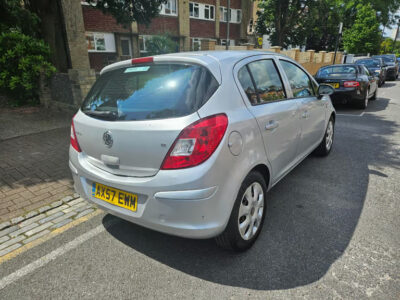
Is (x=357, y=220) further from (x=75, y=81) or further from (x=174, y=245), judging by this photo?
(x=75, y=81)

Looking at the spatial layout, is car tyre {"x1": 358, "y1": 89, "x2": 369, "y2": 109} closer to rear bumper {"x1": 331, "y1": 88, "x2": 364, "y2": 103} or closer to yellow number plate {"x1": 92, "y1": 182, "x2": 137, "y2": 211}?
rear bumper {"x1": 331, "y1": 88, "x2": 364, "y2": 103}

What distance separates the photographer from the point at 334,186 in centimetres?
369

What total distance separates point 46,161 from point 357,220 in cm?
472

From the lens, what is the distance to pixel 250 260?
2.34 meters

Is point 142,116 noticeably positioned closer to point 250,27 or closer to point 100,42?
point 100,42

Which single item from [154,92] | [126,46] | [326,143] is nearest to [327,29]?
[126,46]

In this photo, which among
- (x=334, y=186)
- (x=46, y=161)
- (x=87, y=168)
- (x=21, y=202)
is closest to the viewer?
(x=87, y=168)

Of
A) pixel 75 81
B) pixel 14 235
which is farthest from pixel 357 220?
pixel 75 81

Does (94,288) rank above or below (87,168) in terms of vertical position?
below

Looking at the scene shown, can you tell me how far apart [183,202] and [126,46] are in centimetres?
2308

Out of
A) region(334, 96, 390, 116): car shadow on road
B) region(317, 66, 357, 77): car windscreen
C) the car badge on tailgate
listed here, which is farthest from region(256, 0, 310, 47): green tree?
the car badge on tailgate

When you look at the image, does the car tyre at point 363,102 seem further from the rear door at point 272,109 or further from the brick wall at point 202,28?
the brick wall at point 202,28

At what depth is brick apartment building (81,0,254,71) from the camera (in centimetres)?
2023

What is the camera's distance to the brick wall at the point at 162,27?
2300 cm
